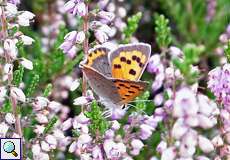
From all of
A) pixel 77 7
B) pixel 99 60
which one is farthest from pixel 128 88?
pixel 77 7

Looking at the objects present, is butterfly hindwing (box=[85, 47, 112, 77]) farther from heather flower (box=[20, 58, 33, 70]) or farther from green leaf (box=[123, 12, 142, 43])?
green leaf (box=[123, 12, 142, 43])

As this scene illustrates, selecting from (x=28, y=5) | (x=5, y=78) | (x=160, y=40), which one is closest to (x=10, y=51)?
(x=5, y=78)

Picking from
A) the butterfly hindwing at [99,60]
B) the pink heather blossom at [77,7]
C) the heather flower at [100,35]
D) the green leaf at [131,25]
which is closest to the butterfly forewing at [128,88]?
the butterfly hindwing at [99,60]

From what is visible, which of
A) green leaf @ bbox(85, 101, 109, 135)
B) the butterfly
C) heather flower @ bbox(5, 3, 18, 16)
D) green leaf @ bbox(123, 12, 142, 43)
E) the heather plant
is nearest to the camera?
the heather plant

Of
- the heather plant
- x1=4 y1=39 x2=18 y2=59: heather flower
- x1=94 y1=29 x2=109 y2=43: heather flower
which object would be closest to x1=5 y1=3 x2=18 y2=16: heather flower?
the heather plant

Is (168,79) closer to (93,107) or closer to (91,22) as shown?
(93,107)

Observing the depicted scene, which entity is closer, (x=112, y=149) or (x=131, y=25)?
(x=112, y=149)

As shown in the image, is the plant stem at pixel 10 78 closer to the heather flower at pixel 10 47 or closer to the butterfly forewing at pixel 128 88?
the heather flower at pixel 10 47

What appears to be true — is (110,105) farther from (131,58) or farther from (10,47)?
(10,47)
